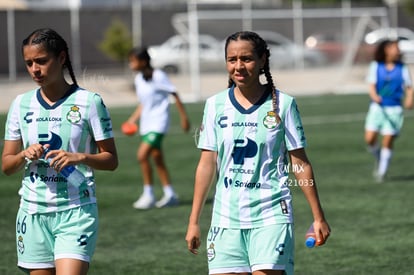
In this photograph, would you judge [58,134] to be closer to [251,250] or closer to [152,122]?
[251,250]

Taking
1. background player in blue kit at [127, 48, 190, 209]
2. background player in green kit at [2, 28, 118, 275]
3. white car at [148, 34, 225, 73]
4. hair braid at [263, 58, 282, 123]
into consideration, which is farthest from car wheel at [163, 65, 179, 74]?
hair braid at [263, 58, 282, 123]

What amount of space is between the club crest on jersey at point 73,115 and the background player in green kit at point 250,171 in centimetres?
75

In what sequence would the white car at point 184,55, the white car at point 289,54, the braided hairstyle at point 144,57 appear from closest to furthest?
the braided hairstyle at point 144,57 < the white car at point 184,55 < the white car at point 289,54

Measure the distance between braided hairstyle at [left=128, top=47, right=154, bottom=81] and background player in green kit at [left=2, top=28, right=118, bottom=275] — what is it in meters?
6.65

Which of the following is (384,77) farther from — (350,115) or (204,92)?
(204,92)

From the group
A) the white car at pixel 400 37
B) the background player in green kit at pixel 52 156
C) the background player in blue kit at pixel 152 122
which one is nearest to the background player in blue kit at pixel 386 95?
the background player in blue kit at pixel 152 122

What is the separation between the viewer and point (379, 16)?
125 ft

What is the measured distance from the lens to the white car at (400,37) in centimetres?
3775

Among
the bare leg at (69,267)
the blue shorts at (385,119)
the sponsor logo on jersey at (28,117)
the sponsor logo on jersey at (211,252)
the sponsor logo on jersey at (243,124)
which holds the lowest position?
the bare leg at (69,267)

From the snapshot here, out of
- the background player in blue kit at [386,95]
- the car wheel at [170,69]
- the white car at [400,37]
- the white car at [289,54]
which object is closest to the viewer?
the background player in blue kit at [386,95]

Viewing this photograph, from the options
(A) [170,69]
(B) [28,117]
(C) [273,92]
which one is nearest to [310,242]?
(C) [273,92]

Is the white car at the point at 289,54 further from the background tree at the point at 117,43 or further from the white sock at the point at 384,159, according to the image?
the white sock at the point at 384,159

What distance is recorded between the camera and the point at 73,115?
233 inches

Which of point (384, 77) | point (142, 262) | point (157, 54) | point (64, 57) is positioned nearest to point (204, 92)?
point (157, 54)
